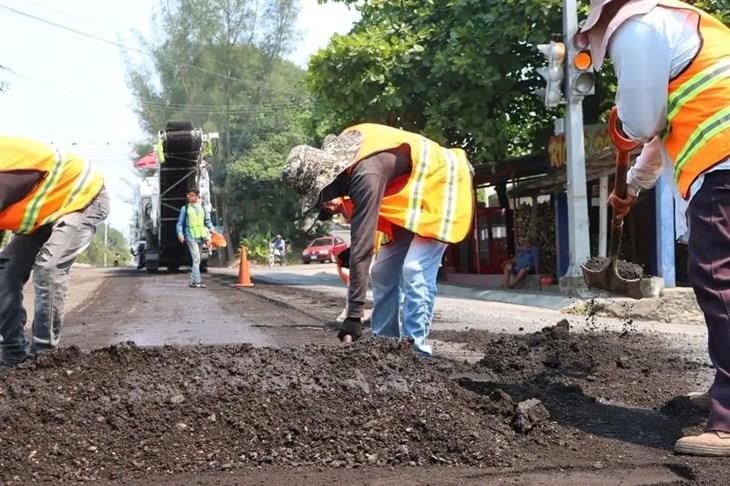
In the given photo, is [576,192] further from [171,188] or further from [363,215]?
[171,188]

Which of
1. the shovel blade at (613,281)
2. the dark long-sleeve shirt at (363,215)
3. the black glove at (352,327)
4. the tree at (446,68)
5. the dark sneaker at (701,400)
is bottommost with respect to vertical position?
the dark sneaker at (701,400)

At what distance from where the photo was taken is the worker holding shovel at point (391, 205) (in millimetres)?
4680

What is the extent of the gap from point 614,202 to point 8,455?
3240mm

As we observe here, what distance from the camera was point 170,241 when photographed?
26656mm

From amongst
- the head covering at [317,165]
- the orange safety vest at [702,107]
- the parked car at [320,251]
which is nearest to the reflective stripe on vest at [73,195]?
the head covering at [317,165]

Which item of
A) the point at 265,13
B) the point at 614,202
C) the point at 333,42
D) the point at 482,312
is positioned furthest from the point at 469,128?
the point at 265,13

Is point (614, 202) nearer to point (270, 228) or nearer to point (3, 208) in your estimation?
point (3, 208)

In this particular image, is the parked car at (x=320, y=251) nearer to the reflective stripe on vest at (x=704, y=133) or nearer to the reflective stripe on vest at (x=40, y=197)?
the reflective stripe on vest at (x=40, y=197)

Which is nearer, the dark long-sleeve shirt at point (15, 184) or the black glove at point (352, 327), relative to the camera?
the black glove at point (352, 327)

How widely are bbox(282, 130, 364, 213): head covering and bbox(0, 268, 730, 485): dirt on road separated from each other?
91 cm

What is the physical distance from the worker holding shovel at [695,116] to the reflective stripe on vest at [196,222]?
47.2 ft

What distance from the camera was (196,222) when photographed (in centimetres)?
1738

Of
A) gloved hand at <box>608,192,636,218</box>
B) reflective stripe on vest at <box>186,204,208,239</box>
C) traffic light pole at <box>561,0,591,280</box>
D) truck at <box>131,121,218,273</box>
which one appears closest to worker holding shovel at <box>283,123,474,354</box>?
gloved hand at <box>608,192,636,218</box>

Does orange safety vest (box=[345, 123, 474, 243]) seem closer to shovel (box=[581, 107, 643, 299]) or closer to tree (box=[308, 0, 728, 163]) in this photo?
shovel (box=[581, 107, 643, 299])
